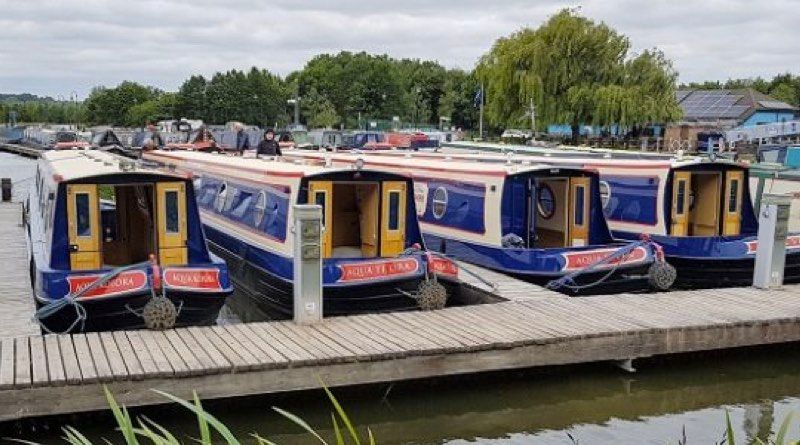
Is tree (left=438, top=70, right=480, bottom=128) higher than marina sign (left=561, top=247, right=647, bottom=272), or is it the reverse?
tree (left=438, top=70, right=480, bottom=128)

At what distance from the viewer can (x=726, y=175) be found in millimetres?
13438

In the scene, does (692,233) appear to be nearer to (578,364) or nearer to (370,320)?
(578,364)

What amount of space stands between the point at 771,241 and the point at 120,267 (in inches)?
313

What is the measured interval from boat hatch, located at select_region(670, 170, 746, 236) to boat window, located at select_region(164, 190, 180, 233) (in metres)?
7.42

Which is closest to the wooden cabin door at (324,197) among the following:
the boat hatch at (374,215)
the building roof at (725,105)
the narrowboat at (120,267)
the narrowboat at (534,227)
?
the boat hatch at (374,215)

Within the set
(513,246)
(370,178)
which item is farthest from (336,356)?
(513,246)

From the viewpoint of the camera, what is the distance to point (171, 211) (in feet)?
32.6

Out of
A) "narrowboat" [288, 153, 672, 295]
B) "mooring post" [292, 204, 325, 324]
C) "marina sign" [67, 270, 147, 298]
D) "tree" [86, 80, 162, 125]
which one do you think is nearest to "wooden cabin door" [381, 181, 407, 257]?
"narrowboat" [288, 153, 672, 295]

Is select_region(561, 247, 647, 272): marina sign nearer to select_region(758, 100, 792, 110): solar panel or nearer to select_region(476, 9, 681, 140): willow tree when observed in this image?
select_region(476, 9, 681, 140): willow tree

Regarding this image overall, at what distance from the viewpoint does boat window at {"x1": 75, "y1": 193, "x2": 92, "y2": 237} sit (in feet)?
31.2

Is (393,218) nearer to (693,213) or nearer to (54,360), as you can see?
(54,360)

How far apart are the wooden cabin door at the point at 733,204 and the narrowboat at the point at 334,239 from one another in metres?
5.27

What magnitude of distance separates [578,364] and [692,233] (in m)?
5.43

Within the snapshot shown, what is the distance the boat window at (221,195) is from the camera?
13618 mm
